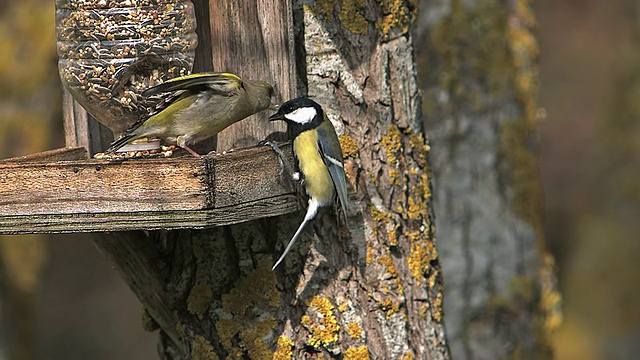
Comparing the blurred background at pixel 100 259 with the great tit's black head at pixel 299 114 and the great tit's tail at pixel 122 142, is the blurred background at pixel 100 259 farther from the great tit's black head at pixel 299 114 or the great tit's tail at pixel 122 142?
the great tit's black head at pixel 299 114

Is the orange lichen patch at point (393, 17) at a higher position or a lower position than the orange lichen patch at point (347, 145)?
higher

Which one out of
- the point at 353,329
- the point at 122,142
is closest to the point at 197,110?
the point at 122,142

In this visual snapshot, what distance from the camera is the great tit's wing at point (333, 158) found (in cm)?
277

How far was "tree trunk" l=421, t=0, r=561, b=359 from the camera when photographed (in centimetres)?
488

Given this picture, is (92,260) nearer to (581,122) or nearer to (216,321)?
(581,122)

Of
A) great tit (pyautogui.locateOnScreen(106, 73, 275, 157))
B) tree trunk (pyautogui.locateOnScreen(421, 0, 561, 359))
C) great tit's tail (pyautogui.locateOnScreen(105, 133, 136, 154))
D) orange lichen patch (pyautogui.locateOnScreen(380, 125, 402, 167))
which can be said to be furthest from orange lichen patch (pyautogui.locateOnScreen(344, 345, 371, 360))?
tree trunk (pyautogui.locateOnScreen(421, 0, 561, 359))

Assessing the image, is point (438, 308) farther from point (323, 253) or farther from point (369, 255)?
point (323, 253)

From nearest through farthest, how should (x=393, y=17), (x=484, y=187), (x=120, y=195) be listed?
(x=120, y=195)
(x=393, y=17)
(x=484, y=187)

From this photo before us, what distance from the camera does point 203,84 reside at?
8.54ft

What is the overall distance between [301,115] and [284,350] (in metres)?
0.80

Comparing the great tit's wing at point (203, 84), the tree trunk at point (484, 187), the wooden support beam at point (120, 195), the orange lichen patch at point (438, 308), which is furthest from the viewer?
the tree trunk at point (484, 187)

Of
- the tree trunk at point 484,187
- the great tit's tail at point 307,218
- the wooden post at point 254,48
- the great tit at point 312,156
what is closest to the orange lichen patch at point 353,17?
the wooden post at point 254,48

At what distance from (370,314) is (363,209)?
1.19 ft

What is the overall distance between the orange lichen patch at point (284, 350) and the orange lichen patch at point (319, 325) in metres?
0.07
